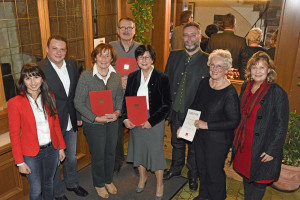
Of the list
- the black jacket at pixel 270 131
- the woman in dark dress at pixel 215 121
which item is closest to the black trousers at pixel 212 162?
the woman in dark dress at pixel 215 121

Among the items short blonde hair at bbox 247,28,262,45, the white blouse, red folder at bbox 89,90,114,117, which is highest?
short blonde hair at bbox 247,28,262,45

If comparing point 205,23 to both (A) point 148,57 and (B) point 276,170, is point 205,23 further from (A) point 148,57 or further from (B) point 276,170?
(B) point 276,170

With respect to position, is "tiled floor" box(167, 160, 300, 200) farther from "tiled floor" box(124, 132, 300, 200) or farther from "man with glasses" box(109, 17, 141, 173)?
"man with glasses" box(109, 17, 141, 173)

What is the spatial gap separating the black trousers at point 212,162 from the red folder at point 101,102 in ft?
3.37

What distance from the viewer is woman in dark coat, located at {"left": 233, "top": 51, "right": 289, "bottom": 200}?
2434mm

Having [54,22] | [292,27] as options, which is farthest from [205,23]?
[54,22]

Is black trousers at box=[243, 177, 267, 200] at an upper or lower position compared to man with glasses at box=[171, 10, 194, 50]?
lower

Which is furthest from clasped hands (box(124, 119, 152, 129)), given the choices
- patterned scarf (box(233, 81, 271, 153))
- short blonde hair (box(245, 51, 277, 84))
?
short blonde hair (box(245, 51, 277, 84))

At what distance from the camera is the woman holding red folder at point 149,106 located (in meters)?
2.89

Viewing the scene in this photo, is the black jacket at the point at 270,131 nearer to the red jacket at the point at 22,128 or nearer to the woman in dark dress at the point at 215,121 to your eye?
the woman in dark dress at the point at 215,121

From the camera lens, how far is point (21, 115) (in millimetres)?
2291


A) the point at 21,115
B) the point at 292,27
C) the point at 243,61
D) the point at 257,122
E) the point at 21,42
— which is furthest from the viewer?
the point at 243,61

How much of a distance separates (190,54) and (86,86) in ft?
4.20

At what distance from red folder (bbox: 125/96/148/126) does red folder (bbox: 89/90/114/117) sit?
0.20m
